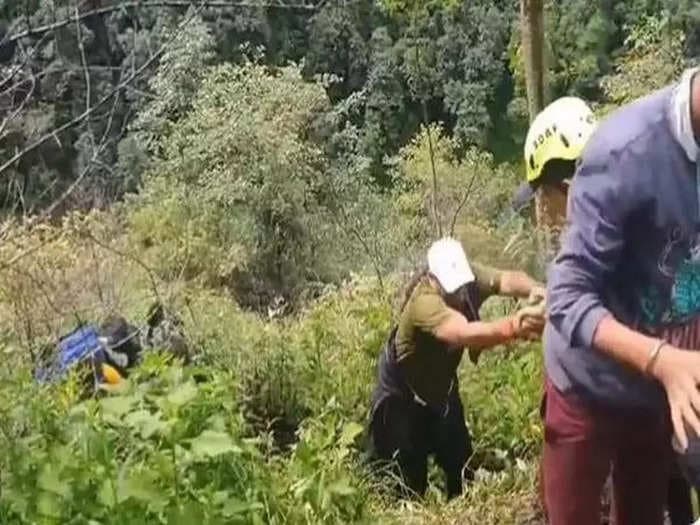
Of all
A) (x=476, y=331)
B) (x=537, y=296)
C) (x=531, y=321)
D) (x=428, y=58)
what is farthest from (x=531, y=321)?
(x=428, y=58)

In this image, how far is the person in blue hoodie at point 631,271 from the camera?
1919 mm

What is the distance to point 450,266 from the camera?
3.42 metres

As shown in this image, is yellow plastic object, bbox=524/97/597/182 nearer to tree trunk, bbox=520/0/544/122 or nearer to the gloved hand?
the gloved hand

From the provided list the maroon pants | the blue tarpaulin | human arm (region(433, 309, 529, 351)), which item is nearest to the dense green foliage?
the blue tarpaulin

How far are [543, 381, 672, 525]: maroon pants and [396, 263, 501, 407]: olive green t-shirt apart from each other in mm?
1086

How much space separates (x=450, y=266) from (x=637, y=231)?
4.64 ft

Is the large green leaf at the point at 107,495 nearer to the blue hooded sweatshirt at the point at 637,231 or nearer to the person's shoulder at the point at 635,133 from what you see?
the blue hooded sweatshirt at the point at 637,231

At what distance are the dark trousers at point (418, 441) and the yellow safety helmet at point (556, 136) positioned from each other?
1.12m

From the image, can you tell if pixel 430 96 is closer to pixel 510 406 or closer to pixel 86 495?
pixel 510 406

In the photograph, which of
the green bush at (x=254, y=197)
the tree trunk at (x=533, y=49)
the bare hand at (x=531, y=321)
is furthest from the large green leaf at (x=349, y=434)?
the green bush at (x=254, y=197)

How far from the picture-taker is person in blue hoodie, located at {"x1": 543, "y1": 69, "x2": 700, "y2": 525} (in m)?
1.92

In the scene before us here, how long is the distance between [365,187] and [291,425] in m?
16.7

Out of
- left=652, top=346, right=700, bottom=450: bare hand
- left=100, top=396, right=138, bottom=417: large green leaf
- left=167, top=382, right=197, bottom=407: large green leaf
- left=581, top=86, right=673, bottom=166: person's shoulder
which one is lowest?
left=100, top=396, right=138, bottom=417: large green leaf

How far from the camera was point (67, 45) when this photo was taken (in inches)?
97.4
